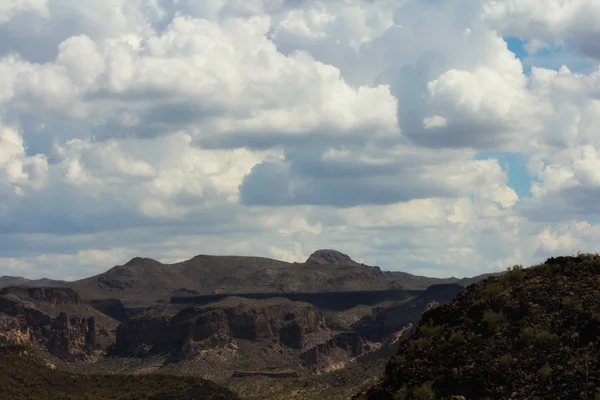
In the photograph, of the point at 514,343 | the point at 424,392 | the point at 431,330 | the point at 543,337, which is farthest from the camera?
the point at 431,330

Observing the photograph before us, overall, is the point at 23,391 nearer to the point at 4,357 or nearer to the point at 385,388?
the point at 4,357

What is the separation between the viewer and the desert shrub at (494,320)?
140ft

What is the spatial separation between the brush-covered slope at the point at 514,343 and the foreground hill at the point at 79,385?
3684 inches

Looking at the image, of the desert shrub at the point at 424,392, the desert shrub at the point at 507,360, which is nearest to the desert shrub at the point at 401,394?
the desert shrub at the point at 424,392

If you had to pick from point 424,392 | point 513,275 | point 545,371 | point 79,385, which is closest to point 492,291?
point 513,275

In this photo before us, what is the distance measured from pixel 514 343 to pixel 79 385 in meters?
109

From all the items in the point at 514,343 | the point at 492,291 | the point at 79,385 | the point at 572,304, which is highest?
the point at 492,291

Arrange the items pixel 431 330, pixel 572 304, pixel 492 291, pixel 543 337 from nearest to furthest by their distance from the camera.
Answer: pixel 543 337, pixel 572 304, pixel 431 330, pixel 492 291

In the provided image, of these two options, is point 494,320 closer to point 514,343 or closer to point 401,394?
point 514,343

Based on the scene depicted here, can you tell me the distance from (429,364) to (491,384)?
13.3ft

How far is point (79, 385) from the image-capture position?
5512 inches

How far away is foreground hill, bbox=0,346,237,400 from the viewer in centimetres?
13166

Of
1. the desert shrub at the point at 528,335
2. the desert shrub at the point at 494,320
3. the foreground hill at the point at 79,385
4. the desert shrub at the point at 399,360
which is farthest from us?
the foreground hill at the point at 79,385

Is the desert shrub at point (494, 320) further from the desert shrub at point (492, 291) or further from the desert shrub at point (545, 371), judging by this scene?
the desert shrub at point (545, 371)
